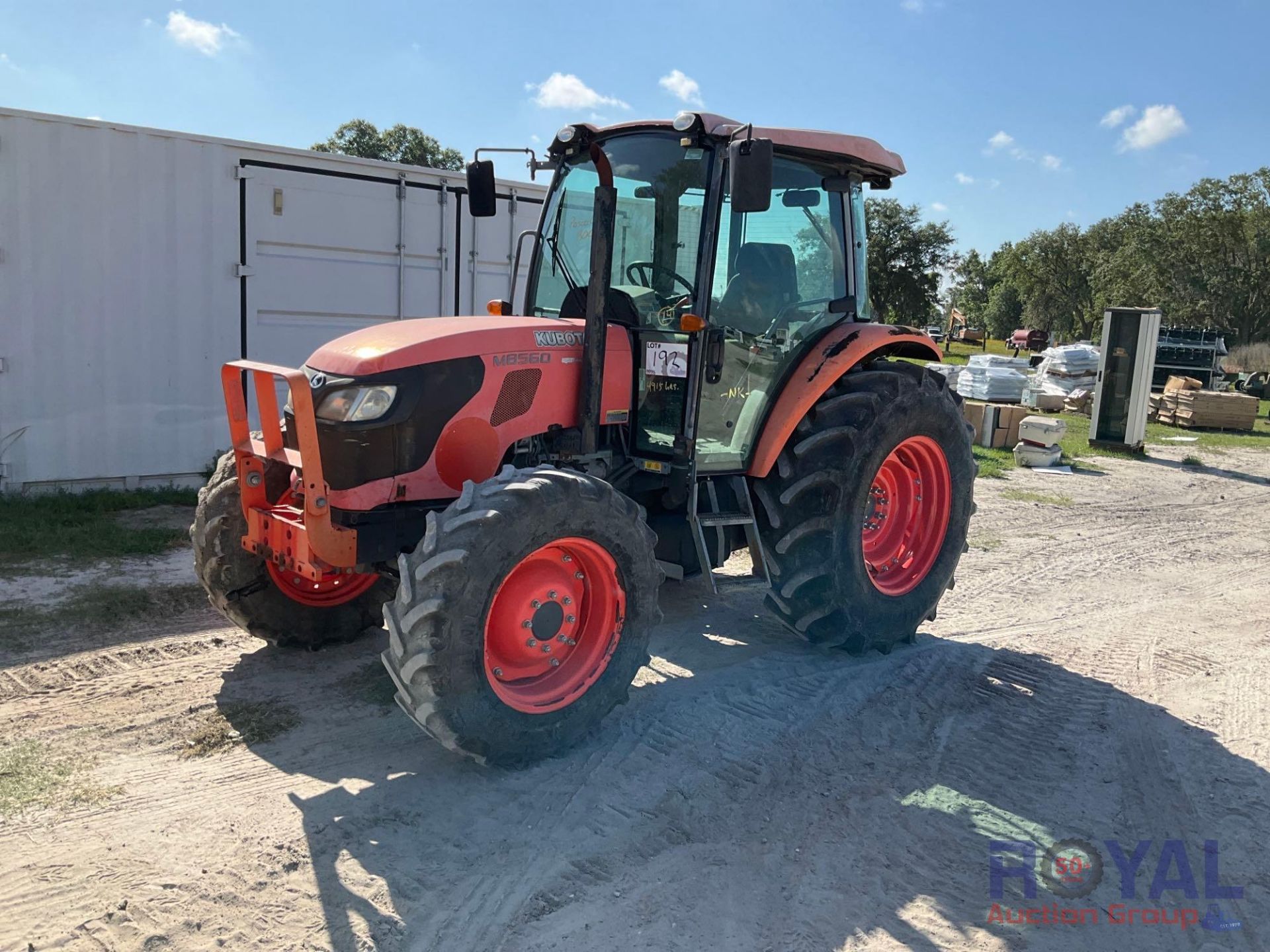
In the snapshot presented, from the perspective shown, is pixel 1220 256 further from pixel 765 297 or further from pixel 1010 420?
pixel 765 297

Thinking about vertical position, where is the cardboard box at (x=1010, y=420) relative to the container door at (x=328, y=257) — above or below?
below

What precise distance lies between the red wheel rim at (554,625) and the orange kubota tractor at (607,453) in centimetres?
1

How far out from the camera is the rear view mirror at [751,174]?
149 inches

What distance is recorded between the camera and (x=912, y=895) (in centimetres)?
309

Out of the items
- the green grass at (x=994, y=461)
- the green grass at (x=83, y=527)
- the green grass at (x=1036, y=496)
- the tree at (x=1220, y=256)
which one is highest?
the tree at (x=1220, y=256)

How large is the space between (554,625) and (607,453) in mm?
1038

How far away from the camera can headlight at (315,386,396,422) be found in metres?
3.74

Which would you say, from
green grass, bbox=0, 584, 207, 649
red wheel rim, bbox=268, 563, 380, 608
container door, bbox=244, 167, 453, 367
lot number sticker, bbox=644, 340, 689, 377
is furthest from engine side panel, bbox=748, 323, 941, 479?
container door, bbox=244, 167, 453, 367

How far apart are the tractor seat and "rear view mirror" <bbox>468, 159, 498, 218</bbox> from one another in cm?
127

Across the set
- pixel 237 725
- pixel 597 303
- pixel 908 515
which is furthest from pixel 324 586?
pixel 908 515

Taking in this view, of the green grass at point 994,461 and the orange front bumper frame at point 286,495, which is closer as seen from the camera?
the orange front bumper frame at point 286,495

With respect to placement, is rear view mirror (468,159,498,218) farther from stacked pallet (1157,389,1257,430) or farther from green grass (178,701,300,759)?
stacked pallet (1157,389,1257,430)

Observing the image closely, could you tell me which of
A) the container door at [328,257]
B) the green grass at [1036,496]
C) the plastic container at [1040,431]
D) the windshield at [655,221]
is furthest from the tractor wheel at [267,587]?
the plastic container at [1040,431]

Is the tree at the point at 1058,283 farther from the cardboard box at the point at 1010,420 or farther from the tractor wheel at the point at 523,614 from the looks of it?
the tractor wheel at the point at 523,614
